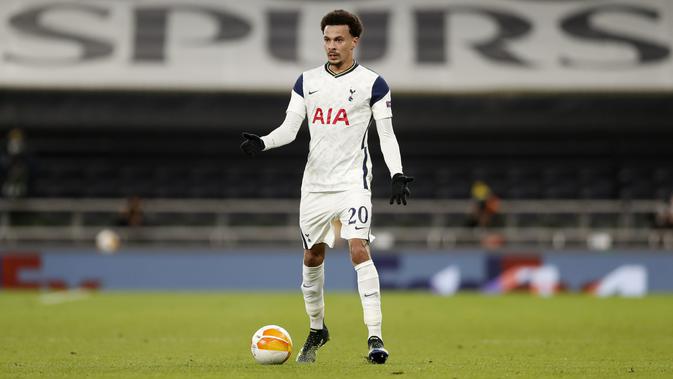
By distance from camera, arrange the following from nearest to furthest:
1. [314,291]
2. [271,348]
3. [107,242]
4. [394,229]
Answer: [271,348] < [314,291] < [107,242] < [394,229]

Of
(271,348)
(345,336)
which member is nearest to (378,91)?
(271,348)

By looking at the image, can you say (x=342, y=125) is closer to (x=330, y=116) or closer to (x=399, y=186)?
(x=330, y=116)

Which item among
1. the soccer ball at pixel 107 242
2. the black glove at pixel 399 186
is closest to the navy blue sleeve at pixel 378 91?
the black glove at pixel 399 186

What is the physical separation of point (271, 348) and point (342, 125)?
1731 mm

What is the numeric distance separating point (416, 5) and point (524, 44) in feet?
9.18

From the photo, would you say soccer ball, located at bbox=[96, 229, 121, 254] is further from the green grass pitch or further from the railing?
the green grass pitch

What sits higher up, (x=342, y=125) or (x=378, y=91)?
(x=378, y=91)

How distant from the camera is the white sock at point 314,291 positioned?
8164 millimetres

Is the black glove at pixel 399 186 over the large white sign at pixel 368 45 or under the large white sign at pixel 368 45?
under

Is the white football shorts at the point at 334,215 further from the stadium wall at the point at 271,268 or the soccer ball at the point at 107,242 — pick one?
the soccer ball at the point at 107,242

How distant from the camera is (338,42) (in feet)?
26.2

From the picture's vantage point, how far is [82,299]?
1989cm

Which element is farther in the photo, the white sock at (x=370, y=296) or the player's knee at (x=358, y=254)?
the player's knee at (x=358, y=254)

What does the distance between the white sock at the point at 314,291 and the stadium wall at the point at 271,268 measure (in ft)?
48.7
